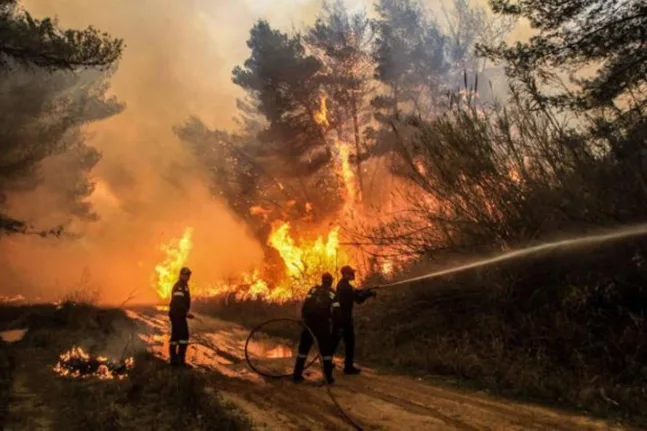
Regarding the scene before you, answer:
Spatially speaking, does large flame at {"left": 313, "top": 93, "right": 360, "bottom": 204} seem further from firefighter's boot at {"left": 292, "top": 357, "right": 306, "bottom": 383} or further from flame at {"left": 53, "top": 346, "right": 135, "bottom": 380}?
firefighter's boot at {"left": 292, "top": 357, "right": 306, "bottom": 383}

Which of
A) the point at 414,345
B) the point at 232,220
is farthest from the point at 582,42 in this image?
the point at 232,220

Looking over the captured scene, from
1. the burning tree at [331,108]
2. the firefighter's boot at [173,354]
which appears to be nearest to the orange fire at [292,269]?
the burning tree at [331,108]

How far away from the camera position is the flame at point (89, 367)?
1087cm

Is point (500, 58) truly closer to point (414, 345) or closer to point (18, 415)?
point (414, 345)

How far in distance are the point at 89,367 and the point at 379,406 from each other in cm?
715

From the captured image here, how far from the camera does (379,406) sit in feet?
25.8

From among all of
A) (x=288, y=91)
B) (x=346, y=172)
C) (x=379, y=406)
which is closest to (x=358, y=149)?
(x=346, y=172)

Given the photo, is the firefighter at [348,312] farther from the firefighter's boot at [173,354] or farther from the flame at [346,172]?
the flame at [346,172]

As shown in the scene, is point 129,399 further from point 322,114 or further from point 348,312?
point 322,114

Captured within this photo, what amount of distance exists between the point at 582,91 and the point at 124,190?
45171 millimetres

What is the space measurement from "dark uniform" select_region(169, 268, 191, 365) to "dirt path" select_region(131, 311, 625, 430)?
2.84ft

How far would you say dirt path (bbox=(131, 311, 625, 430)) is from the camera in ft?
22.6

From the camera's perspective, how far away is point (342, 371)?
1088 centimetres

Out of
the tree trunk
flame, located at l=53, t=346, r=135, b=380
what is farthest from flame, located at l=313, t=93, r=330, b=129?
flame, located at l=53, t=346, r=135, b=380
